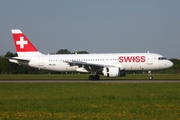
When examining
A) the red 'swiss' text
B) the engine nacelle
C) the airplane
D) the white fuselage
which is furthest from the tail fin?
the red 'swiss' text

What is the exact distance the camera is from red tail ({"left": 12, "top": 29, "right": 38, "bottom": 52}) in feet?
158

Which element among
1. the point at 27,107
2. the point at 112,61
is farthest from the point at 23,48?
the point at 27,107

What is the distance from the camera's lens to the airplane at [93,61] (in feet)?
140

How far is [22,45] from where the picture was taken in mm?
48188

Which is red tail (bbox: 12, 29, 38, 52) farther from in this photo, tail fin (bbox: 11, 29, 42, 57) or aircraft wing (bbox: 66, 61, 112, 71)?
aircraft wing (bbox: 66, 61, 112, 71)

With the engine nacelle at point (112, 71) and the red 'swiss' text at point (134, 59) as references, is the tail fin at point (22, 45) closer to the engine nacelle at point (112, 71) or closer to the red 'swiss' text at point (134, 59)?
the engine nacelle at point (112, 71)

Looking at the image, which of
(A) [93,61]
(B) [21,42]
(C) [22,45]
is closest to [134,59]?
(A) [93,61]

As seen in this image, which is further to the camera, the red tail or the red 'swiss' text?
the red tail

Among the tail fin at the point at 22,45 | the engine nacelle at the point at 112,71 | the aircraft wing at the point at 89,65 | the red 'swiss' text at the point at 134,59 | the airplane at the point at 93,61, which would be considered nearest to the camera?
the engine nacelle at the point at 112,71

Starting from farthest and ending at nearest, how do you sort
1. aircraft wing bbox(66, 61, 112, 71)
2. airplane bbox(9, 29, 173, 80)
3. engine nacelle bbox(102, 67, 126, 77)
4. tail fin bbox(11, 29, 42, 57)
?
tail fin bbox(11, 29, 42, 57)
aircraft wing bbox(66, 61, 112, 71)
airplane bbox(9, 29, 173, 80)
engine nacelle bbox(102, 67, 126, 77)

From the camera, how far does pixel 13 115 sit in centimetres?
1313

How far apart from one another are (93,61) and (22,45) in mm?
10689

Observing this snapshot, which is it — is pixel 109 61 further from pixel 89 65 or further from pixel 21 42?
pixel 21 42

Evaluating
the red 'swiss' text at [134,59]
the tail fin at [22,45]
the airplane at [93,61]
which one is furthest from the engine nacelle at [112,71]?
the tail fin at [22,45]
